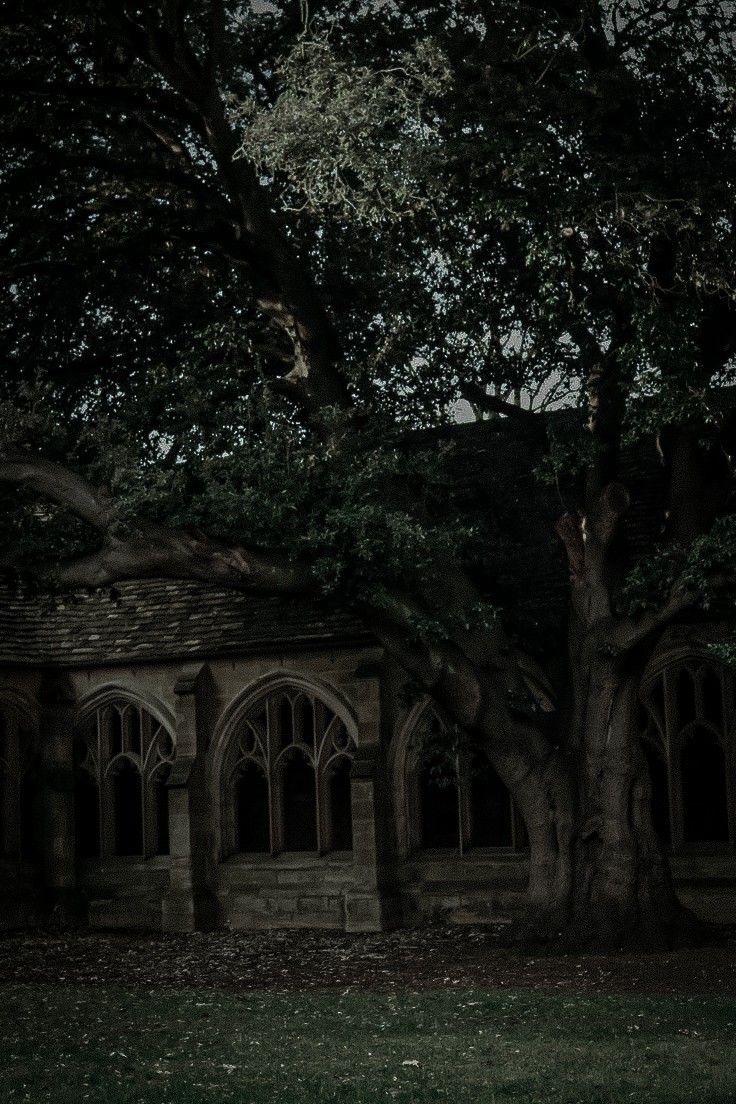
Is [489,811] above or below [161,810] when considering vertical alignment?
below

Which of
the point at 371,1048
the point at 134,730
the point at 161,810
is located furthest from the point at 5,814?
the point at 371,1048

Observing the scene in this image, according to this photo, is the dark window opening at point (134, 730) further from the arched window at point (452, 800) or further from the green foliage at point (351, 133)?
the green foliage at point (351, 133)

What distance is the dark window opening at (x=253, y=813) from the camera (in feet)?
73.2

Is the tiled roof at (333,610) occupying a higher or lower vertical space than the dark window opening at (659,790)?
higher

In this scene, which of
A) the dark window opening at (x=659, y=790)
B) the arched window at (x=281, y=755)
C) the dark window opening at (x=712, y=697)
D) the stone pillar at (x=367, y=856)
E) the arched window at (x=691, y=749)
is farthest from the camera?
the arched window at (x=281, y=755)

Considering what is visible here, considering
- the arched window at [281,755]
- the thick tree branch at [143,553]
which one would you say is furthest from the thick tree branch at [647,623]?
the arched window at [281,755]

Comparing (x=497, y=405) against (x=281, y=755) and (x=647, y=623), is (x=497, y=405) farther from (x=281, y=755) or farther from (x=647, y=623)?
(x=281, y=755)

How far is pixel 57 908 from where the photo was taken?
21609 mm

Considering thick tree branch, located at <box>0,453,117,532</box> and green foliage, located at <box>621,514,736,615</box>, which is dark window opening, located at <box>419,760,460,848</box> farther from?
thick tree branch, located at <box>0,453,117,532</box>

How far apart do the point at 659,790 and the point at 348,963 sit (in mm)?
5448

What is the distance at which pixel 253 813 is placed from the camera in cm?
2267

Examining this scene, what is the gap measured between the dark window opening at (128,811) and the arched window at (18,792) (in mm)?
1200

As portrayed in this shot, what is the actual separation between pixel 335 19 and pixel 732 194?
19.5ft

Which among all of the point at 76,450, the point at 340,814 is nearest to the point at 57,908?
the point at 340,814
